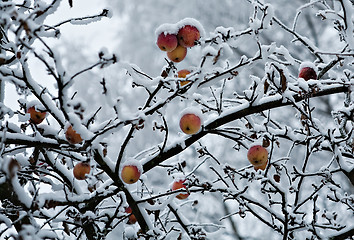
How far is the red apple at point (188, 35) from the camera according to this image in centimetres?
183

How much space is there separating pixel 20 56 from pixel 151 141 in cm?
622

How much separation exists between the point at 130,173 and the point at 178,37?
2.35ft

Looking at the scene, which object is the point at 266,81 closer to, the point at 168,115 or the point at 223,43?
the point at 223,43

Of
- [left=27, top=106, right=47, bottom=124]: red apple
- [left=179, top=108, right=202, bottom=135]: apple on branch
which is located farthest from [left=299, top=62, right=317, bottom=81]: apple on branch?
[left=27, top=106, right=47, bottom=124]: red apple

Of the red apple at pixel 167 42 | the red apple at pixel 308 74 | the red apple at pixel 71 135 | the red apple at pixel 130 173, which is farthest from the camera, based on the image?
the red apple at pixel 308 74

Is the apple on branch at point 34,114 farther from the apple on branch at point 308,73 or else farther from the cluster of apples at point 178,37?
the apple on branch at point 308,73

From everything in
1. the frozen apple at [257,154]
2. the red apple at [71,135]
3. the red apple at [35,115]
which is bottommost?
the frozen apple at [257,154]

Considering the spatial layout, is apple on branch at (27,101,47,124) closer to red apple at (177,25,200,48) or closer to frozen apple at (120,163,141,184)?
frozen apple at (120,163,141,184)

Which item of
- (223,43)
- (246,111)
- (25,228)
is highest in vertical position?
(223,43)

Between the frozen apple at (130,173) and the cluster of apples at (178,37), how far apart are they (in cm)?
60

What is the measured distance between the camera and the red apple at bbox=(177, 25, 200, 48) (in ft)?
5.99

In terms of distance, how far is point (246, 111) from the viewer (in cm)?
181

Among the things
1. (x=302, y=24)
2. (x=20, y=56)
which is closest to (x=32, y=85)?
(x=20, y=56)

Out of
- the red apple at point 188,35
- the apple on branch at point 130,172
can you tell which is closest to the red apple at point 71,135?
the apple on branch at point 130,172
